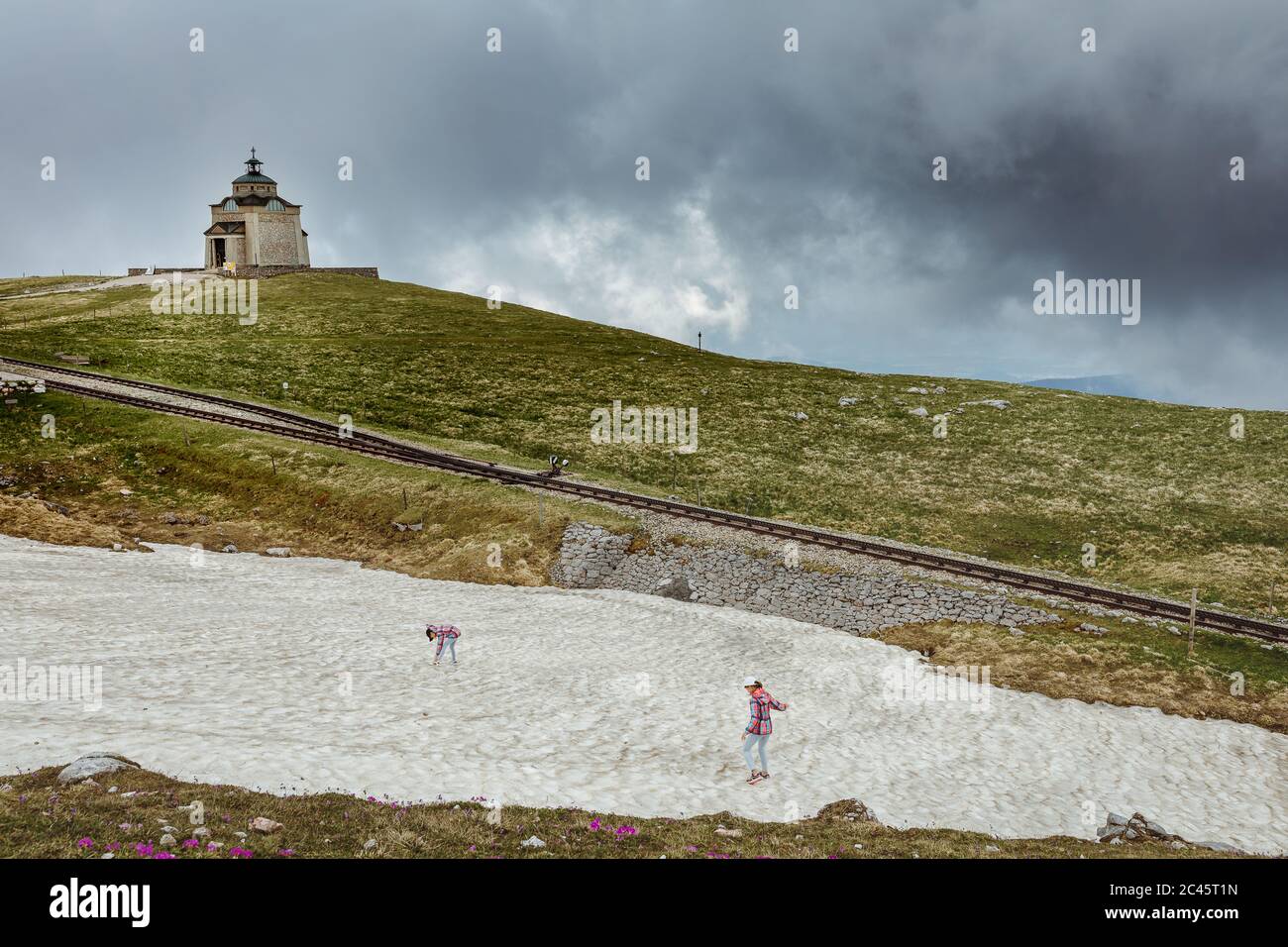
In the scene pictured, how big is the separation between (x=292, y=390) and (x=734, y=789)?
7049 centimetres

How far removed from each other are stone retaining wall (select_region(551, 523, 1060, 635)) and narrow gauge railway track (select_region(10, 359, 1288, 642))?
10.7ft

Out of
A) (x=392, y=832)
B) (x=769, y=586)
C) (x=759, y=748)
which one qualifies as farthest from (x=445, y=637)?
(x=769, y=586)

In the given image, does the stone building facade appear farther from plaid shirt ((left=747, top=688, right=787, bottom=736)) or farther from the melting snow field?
plaid shirt ((left=747, top=688, right=787, bottom=736))

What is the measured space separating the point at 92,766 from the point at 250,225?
14603 centimetres

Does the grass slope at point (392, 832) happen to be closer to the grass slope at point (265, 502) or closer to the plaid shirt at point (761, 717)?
the plaid shirt at point (761, 717)

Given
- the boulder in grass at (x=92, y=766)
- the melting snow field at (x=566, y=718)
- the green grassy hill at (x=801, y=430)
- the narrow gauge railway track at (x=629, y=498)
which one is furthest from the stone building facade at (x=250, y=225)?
the boulder in grass at (x=92, y=766)

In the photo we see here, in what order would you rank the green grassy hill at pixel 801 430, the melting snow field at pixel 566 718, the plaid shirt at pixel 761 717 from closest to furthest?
1. the melting snow field at pixel 566 718
2. the plaid shirt at pixel 761 717
3. the green grassy hill at pixel 801 430

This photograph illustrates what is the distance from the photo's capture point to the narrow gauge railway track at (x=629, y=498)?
34.8 metres

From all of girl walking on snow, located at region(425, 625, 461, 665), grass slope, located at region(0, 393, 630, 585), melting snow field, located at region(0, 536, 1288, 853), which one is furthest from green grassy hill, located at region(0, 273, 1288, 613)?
girl walking on snow, located at region(425, 625, 461, 665)

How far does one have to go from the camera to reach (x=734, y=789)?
18.0 m

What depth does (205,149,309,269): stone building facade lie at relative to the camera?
13750 cm

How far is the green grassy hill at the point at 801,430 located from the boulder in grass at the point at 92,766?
41.3 meters

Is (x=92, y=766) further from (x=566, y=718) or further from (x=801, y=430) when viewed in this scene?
(x=801, y=430)
